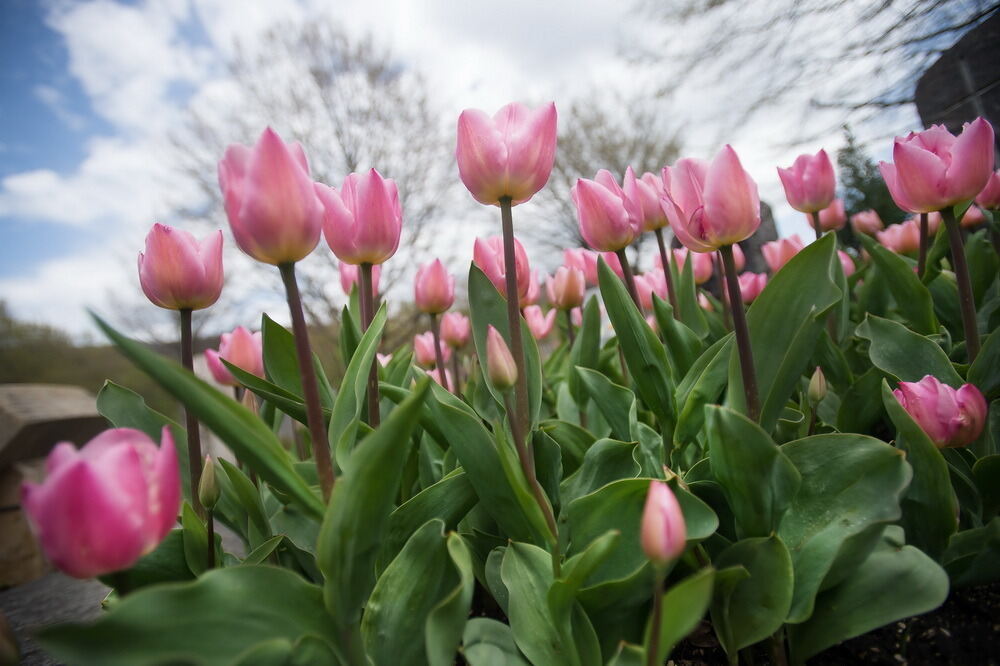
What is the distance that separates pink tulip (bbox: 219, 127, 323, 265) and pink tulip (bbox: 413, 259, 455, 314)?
63cm

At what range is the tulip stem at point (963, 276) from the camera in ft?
3.01

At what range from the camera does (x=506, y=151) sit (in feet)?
2.34

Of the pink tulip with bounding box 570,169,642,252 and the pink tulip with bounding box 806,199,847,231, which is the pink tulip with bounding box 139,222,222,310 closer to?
the pink tulip with bounding box 570,169,642,252

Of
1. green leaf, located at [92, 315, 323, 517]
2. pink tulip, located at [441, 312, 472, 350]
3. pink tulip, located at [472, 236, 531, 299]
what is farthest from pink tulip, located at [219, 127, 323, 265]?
pink tulip, located at [441, 312, 472, 350]

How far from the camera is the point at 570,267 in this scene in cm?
144

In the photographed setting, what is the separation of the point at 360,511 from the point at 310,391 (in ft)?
0.47

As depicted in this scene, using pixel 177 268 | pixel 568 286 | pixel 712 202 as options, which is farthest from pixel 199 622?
pixel 568 286

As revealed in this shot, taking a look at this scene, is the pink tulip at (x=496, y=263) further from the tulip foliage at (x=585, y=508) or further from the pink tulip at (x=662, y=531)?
the pink tulip at (x=662, y=531)

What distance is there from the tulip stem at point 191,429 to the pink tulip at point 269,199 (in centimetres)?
28

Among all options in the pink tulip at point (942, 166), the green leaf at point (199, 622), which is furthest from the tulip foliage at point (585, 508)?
the pink tulip at point (942, 166)

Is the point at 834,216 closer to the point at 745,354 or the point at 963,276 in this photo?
the point at 963,276

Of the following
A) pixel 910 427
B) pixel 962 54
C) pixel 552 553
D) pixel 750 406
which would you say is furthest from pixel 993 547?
pixel 962 54

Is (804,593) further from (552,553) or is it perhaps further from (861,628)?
(552,553)

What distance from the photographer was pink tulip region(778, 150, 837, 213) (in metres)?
1.26
